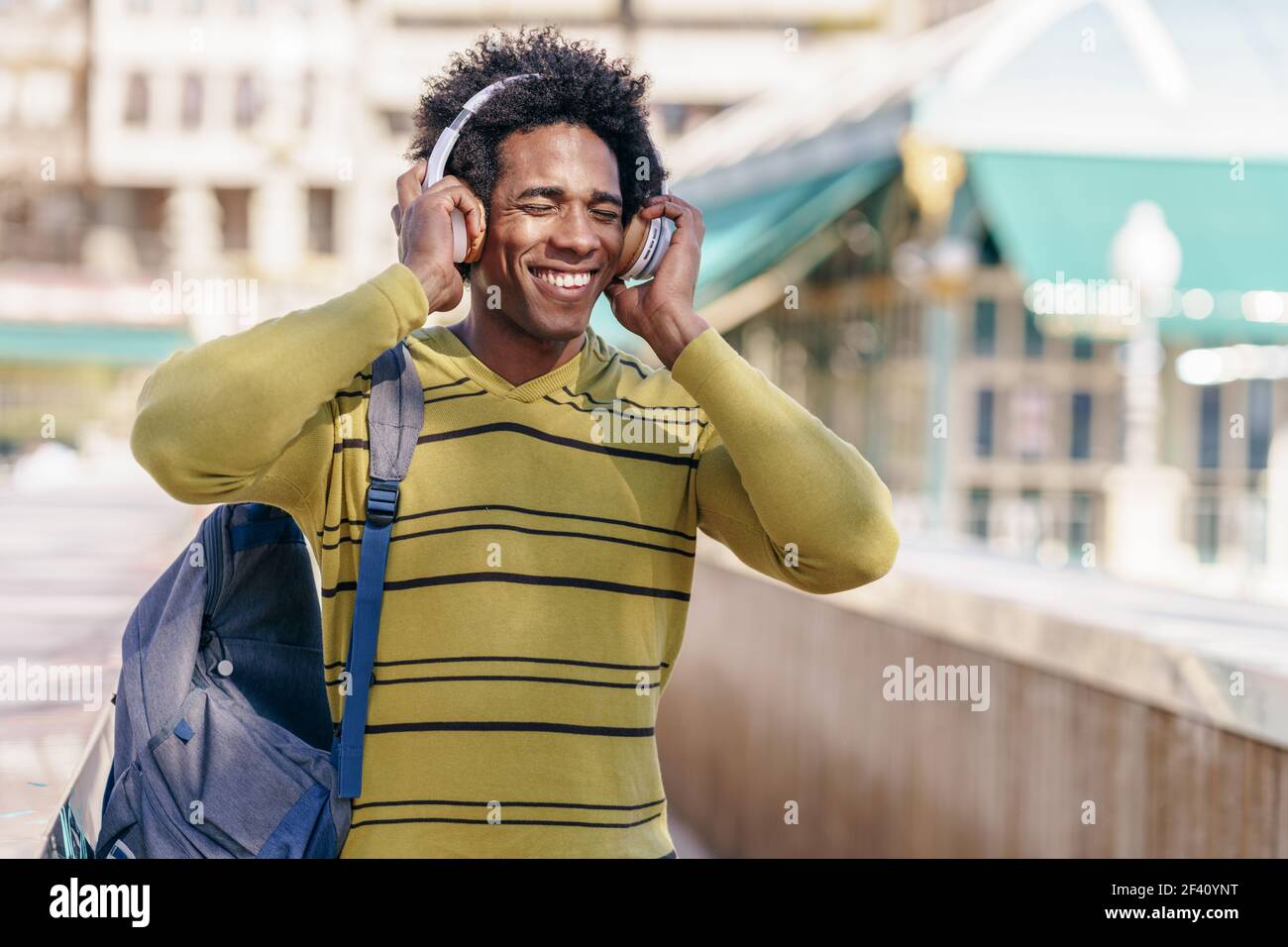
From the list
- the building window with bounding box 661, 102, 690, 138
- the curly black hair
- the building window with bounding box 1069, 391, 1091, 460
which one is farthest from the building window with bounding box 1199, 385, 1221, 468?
the building window with bounding box 661, 102, 690, 138

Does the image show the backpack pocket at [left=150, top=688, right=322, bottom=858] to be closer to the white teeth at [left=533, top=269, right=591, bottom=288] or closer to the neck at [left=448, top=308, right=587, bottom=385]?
the neck at [left=448, top=308, right=587, bottom=385]

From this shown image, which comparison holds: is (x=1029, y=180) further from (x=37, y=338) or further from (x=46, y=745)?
(x=37, y=338)

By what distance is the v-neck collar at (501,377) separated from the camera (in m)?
2.22

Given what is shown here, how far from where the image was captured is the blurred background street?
4.23 meters

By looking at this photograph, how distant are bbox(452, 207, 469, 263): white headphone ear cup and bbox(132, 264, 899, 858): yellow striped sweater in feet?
0.33

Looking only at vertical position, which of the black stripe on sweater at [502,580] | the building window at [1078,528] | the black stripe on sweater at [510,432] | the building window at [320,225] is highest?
the building window at [320,225]

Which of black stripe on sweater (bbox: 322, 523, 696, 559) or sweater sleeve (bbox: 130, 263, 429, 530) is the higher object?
sweater sleeve (bbox: 130, 263, 429, 530)

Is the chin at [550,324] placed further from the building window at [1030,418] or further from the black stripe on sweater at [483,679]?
the building window at [1030,418]

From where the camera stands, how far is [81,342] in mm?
39875

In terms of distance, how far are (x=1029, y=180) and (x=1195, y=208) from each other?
4.52ft

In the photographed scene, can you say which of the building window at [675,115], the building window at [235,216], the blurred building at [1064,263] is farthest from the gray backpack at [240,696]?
the building window at [675,115]

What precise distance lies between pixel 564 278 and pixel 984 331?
13884 millimetres
